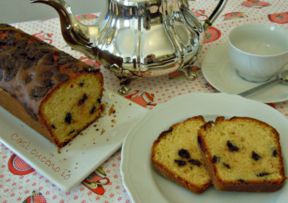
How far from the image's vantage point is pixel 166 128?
2.86ft

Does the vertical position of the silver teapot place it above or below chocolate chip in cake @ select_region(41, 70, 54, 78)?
above

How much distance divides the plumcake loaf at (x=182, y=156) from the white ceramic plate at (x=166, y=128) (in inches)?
0.8

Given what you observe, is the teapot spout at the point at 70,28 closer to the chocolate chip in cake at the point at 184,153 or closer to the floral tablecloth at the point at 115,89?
the floral tablecloth at the point at 115,89

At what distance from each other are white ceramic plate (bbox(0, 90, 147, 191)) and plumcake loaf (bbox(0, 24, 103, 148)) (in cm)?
3

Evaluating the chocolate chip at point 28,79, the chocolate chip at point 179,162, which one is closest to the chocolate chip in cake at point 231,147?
the chocolate chip at point 179,162

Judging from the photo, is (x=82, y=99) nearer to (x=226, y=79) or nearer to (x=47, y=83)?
(x=47, y=83)

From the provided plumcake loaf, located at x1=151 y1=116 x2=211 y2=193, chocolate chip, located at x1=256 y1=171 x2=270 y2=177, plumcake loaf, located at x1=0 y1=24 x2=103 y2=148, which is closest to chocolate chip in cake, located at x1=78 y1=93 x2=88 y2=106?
plumcake loaf, located at x1=0 y1=24 x2=103 y2=148

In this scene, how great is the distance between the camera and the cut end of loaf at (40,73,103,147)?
34.0 inches

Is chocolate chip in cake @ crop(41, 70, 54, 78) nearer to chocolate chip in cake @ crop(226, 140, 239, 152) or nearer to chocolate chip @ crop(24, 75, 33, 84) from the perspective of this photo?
chocolate chip @ crop(24, 75, 33, 84)

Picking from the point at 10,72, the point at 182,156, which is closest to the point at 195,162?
the point at 182,156

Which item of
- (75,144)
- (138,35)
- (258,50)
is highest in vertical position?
(138,35)

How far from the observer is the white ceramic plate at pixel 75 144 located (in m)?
0.81

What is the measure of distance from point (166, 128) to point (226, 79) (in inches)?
11.5

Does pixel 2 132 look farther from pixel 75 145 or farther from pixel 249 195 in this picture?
pixel 249 195
